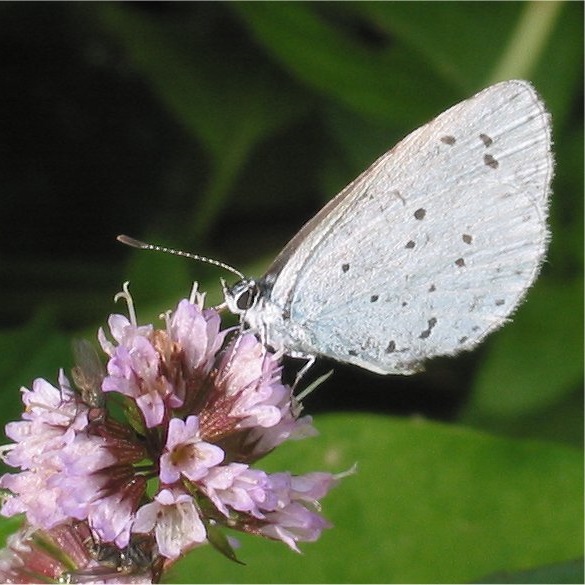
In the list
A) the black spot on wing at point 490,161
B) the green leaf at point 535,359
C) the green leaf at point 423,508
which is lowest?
the green leaf at point 423,508

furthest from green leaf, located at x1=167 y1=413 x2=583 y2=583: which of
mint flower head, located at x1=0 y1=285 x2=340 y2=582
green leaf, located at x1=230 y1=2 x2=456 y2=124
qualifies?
green leaf, located at x1=230 y1=2 x2=456 y2=124

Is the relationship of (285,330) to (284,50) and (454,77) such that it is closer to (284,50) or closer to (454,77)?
(284,50)

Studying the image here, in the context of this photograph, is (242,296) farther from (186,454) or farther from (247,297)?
(186,454)

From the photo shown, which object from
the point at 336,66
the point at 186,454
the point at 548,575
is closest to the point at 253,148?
the point at 336,66

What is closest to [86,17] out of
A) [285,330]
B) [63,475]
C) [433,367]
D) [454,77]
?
[454,77]

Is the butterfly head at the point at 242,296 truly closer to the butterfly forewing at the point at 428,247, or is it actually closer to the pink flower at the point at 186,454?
the butterfly forewing at the point at 428,247

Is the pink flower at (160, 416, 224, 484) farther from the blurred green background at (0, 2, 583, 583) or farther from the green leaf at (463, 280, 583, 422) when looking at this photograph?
the green leaf at (463, 280, 583, 422)

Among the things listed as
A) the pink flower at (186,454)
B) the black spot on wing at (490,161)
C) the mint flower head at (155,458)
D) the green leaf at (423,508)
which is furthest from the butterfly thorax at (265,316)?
the green leaf at (423,508)
